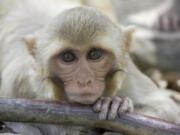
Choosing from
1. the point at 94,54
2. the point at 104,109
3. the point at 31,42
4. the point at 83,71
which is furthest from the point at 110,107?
the point at 31,42

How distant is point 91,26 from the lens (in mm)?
4312

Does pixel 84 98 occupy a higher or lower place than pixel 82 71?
lower

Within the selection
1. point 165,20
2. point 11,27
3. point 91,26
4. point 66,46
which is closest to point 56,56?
point 66,46

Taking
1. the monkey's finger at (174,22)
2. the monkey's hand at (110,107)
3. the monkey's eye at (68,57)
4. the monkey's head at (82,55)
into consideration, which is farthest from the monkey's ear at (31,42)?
the monkey's finger at (174,22)

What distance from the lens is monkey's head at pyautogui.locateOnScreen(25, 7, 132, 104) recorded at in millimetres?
→ 4137

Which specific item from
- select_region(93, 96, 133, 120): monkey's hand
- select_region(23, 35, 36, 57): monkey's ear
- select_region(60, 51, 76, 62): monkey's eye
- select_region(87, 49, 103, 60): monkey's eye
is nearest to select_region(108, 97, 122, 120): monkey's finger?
select_region(93, 96, 133, 120): monkey's hand

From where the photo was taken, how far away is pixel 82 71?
13.6 ft

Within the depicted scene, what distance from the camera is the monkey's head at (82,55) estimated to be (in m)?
4.14

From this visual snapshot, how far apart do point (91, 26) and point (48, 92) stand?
102 cm

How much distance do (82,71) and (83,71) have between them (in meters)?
0.01

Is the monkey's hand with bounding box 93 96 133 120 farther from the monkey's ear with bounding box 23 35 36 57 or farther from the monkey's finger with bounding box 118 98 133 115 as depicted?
the monkey's ear with bounding box 23 35 36 57

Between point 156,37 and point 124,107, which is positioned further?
point 156,37

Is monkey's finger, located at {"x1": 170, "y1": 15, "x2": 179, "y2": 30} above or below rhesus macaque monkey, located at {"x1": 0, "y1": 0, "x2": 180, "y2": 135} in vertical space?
above

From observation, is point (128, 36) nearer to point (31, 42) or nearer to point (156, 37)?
point (31, 42)
